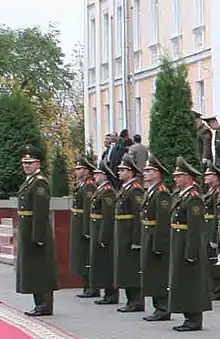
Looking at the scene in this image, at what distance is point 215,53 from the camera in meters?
32.8

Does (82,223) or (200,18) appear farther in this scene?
(200,18)

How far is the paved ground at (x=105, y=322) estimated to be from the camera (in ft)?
45.3

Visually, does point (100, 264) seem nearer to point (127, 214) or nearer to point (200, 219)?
point (127, 214)

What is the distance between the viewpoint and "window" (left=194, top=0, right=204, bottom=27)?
113ft

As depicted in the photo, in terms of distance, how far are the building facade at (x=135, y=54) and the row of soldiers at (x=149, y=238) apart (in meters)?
15.6

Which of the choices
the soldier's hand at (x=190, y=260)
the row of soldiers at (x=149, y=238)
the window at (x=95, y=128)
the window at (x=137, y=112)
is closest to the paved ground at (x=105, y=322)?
the row of soldiers at (x=149, y=238)

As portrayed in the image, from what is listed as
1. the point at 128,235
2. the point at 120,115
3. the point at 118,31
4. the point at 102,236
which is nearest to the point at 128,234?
the point at 128,235

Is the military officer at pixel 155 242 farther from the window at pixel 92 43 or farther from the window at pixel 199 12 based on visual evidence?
the window at pixel 92 43

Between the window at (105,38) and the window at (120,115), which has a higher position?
the window at (105,38)

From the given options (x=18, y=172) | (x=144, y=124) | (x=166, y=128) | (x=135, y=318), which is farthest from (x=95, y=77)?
(x=135, y=318)

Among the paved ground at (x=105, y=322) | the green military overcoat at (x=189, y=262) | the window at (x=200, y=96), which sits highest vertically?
the window at (x=200, y=96)

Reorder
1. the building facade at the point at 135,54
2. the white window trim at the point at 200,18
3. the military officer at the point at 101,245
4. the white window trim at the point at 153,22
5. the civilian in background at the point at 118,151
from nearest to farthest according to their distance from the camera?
the military officer at the point at 101,245, the civilian in background at the point at 118,151, the white window trim at the point at 200,18, the building facade at the point at 135,54, the white window trim at the point at 153,22

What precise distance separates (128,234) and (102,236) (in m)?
1.05

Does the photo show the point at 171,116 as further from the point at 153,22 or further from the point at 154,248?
the point at 153,22
